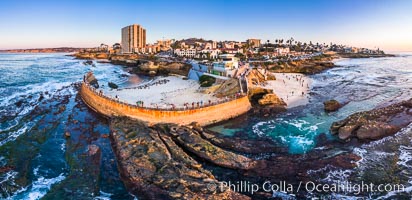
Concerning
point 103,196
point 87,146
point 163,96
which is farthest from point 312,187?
point 163,96

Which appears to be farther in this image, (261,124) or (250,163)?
(261,124)

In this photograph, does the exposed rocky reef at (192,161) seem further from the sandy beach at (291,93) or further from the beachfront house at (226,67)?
the beachfront house at (226,67)

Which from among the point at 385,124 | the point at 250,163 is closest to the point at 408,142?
the point at 385,124

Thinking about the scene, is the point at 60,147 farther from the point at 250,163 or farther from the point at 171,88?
the point at 171,88

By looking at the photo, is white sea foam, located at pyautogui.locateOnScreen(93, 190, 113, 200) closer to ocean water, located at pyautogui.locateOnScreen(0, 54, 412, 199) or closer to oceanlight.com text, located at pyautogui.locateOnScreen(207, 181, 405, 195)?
ocean water, located at pyautogui.locateOnScreen(0, 54, 412, 199)

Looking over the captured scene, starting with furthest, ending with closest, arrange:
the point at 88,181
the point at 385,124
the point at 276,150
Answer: the point at 385,124
the point at 276,150
the point at 88,181

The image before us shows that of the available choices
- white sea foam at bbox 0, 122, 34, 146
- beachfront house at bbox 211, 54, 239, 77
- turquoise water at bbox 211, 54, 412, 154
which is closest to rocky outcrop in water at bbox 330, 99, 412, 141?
turquoise water at bbox 211, 54, 412, 154
